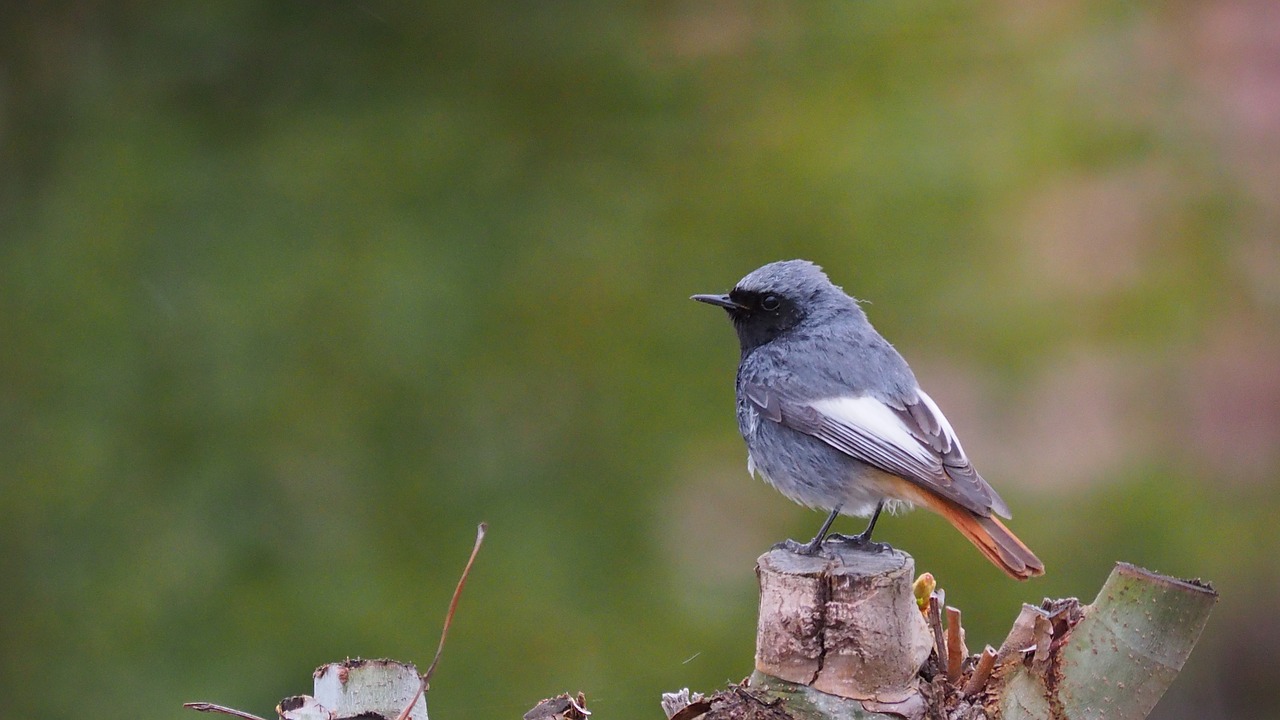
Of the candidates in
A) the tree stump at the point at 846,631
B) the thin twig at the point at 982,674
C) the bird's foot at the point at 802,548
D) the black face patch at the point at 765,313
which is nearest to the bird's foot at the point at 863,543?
the bird's foot at the point at 802,548

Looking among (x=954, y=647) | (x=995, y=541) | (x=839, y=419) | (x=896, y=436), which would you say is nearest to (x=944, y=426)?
(x=896, y=436)

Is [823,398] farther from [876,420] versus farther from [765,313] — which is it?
[765,313]

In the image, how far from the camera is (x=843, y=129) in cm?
536

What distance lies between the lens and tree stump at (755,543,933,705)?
2396 millimetres

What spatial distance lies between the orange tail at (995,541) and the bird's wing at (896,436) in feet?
0.15

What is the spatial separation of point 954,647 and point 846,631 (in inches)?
11.7

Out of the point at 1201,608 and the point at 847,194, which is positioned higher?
the point at 847,194

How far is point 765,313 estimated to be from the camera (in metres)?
4.18

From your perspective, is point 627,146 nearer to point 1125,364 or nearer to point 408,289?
point 408,289

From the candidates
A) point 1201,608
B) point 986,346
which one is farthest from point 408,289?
point 1201,608

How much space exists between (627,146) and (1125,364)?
2545 millimetres

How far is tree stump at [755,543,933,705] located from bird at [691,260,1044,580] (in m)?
0.83

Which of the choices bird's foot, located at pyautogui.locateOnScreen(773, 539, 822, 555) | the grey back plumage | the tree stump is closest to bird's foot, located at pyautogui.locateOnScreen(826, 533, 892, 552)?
bird's foot, located at pyautogui.locateOnScreen(773, 539, 822, 555)

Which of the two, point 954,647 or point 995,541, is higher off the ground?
point 995,541
